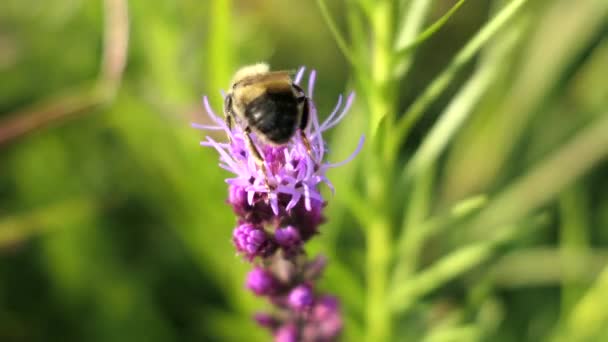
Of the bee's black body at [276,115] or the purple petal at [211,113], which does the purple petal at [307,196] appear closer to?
the bee's black body at [276,115]

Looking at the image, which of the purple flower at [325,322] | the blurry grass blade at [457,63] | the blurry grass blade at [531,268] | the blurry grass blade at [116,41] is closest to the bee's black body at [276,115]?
the blurry grass blade at [457,63]

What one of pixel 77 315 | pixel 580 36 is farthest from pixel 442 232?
pixel 77 315

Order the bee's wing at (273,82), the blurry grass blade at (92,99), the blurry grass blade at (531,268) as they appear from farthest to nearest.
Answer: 1. the blurry grass blade at (531,268)
2. the blurry grass blade at (92,99)
3. the bee's wing at (273,82)

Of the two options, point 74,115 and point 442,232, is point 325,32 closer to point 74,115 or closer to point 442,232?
point 442,232

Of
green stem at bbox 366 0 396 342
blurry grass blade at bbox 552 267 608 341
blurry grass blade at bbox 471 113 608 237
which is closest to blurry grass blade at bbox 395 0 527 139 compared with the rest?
green stem at bbox 366 0 396 342

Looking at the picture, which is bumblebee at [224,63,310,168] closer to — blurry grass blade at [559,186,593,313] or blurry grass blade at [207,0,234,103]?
blurry grass blade at [207,0,234,103]

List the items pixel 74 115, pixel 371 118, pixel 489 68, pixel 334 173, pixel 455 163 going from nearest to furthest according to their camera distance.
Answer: pixel 371 118 < pixel 489 68 < pixel 334 173 < pixel 74 115 < pixel 455 163
